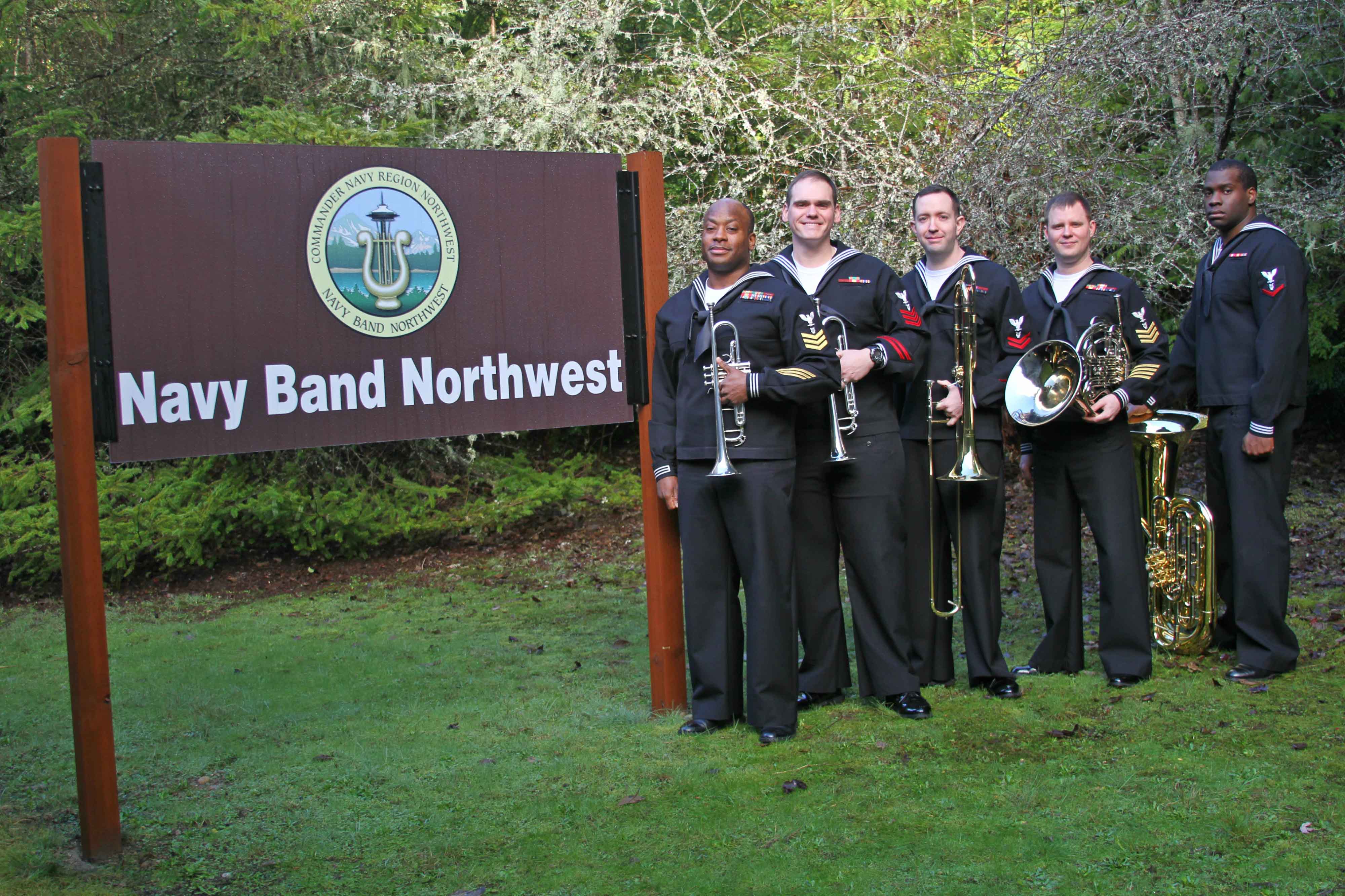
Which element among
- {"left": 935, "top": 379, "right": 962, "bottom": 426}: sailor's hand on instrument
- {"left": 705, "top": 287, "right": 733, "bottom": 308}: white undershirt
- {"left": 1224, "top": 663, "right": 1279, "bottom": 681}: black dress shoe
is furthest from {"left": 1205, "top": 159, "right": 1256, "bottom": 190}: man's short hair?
{"left": 705, "top": 287, "right": 733, "bottom": 308}: white undershirt

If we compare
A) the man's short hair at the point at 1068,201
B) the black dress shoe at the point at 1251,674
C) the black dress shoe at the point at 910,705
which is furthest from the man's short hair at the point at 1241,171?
the black dress shoe at the point at 910,705

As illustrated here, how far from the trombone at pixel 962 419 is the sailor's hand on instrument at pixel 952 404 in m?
0.01

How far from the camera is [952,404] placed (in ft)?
17.1

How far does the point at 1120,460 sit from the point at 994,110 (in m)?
4.49

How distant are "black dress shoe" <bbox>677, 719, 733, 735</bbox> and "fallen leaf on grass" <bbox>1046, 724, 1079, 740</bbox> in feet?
4.14

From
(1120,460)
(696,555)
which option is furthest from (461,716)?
(1120,460)

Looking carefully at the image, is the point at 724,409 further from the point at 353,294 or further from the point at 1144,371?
the point at 1144,371

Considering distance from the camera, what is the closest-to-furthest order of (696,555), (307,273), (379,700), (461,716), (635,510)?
(307,273)
(696,555)
(461,716)
(379,700)
(635,510)

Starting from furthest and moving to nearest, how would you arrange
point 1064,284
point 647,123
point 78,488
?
point 647,123 → point 1064,284 → point 78,488

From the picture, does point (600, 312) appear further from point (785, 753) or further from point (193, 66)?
point (193, 66)

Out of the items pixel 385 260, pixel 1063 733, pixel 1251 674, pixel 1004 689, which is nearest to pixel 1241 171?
pixel 1251 674

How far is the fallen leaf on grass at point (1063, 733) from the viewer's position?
15.1 ft

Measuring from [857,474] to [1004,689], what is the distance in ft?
3.90

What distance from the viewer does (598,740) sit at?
4.82m
